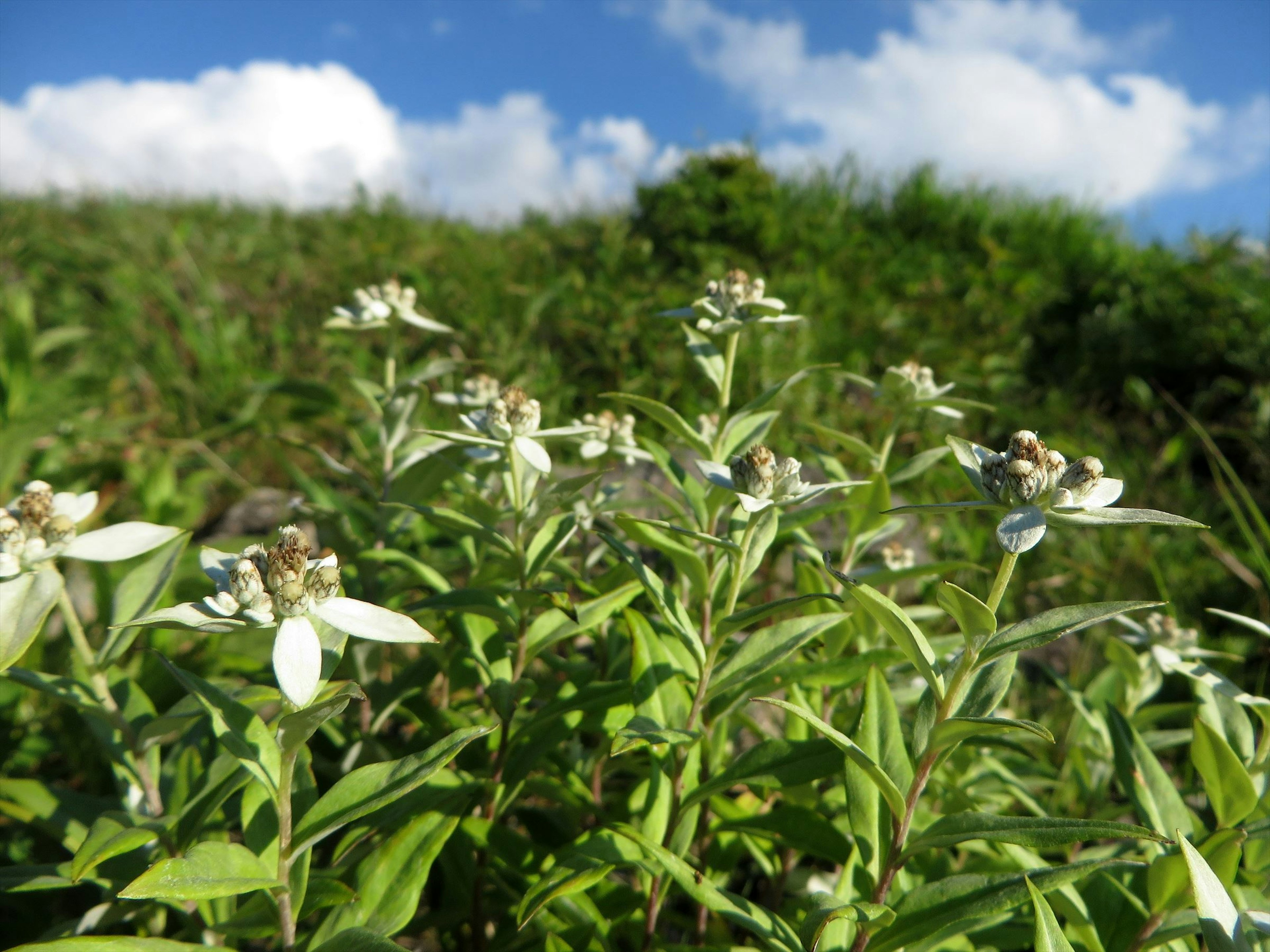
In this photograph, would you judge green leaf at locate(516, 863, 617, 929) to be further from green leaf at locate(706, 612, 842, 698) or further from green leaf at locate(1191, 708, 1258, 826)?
green leaf at locate(1191, 708, 1258, 826)

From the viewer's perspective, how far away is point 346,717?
220 centimetres

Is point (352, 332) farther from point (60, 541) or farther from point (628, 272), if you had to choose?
point (60, 541)

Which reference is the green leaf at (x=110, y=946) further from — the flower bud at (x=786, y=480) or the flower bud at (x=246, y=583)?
the flower bud at (x=786, y=480)

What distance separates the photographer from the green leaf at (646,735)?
126 centimetres

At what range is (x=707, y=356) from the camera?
1959mm

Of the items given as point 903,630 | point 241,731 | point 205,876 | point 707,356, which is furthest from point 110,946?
point 707,356

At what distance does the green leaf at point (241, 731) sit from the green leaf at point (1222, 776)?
160 cm

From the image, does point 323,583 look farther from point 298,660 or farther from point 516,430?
point 516,430

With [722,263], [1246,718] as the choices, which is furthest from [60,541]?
[722,263]

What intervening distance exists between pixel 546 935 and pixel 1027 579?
3.19m

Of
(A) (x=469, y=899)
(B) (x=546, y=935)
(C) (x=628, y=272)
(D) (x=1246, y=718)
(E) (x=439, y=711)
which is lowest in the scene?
(A) (x=469, y=899)

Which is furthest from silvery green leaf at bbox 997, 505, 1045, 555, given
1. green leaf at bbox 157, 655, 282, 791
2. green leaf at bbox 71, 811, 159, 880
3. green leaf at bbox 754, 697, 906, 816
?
green leaf at bbox 71, 811, 159, 880

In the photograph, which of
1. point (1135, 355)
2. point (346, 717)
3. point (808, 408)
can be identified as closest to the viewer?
point (346, 717)

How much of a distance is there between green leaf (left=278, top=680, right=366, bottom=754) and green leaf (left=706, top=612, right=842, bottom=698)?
2.14 feet
